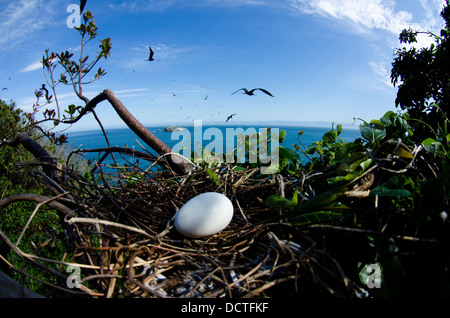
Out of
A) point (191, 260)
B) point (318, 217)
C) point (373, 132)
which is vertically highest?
point (373, 132)

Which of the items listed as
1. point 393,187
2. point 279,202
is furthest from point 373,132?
point 279,202

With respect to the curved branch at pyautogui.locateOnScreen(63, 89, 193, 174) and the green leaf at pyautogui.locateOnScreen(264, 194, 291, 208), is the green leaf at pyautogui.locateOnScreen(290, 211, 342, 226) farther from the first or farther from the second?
the curved branch at pyautogui.locateOnScreen(63, 89, 193, 174)

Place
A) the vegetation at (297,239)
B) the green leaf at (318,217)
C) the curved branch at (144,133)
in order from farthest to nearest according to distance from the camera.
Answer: the curved branch at (144,133)
the green leaf at (318,217)
the vegetation at (297,239)

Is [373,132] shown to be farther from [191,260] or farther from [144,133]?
[144,133]

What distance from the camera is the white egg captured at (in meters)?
0.77

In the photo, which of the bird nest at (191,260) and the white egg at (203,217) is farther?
the white egg at (203,217)

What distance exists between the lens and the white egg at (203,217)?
772mm

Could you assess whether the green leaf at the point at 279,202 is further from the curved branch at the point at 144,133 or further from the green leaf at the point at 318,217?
the curved branch at the point at 144,133

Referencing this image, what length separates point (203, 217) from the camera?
764mm

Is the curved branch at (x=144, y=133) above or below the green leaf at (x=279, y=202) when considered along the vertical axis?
above

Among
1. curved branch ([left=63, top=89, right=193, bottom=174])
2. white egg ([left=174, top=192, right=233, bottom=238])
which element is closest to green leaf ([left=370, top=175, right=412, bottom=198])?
white egg ([left=174, top=192, right=233, bottom=238])

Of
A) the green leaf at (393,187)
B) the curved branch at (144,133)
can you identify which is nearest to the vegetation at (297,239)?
the green leaf at (393,187)
